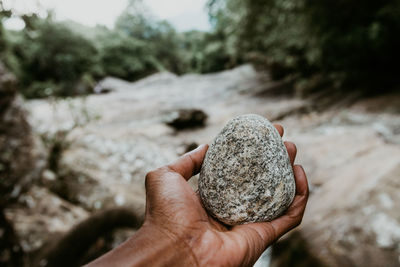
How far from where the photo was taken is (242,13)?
8.65 metres

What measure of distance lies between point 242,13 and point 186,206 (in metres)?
8.73

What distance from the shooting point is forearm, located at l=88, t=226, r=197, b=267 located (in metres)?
1.24

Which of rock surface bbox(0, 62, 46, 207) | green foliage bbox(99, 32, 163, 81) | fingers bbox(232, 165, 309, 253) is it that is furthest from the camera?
green foliage bbox(99, 32, 163, 81)

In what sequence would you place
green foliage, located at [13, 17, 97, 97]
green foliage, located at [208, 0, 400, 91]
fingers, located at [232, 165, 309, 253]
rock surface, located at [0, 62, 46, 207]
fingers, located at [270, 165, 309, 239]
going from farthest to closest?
1. green foliage, located at [13, 17, 97, 97]
2. green foliage, located at [208, 0, 400, 91]
3. rock surface, located at [0, 62, 46, 207]
4. fingers, located at [270, 165, 309, 239]
5. fingers, located at [232, 165, 309, 253]

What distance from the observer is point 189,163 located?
5.52 feet

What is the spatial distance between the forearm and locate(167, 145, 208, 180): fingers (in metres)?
0.40

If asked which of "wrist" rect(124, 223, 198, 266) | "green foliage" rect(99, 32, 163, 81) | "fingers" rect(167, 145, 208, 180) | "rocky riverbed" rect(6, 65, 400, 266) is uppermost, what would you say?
"green foliage" rect(99, 32, 163, 81)

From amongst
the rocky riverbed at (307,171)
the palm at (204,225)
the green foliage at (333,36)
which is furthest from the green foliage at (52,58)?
the palm at (204,225)

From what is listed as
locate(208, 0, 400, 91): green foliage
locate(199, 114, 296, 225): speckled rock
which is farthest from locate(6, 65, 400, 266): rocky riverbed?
locate(199, 114, 296, 225): speckled rock

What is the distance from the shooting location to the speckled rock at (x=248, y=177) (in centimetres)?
147

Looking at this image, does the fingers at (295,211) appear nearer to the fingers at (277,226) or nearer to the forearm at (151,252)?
the fingers at (277,226)

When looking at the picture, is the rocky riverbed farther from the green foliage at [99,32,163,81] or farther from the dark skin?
the green foliage at [99,32,163,81]

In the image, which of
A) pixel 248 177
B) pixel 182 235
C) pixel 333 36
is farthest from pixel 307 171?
pixel 333 36

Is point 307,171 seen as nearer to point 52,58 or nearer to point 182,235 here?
point 182,235
